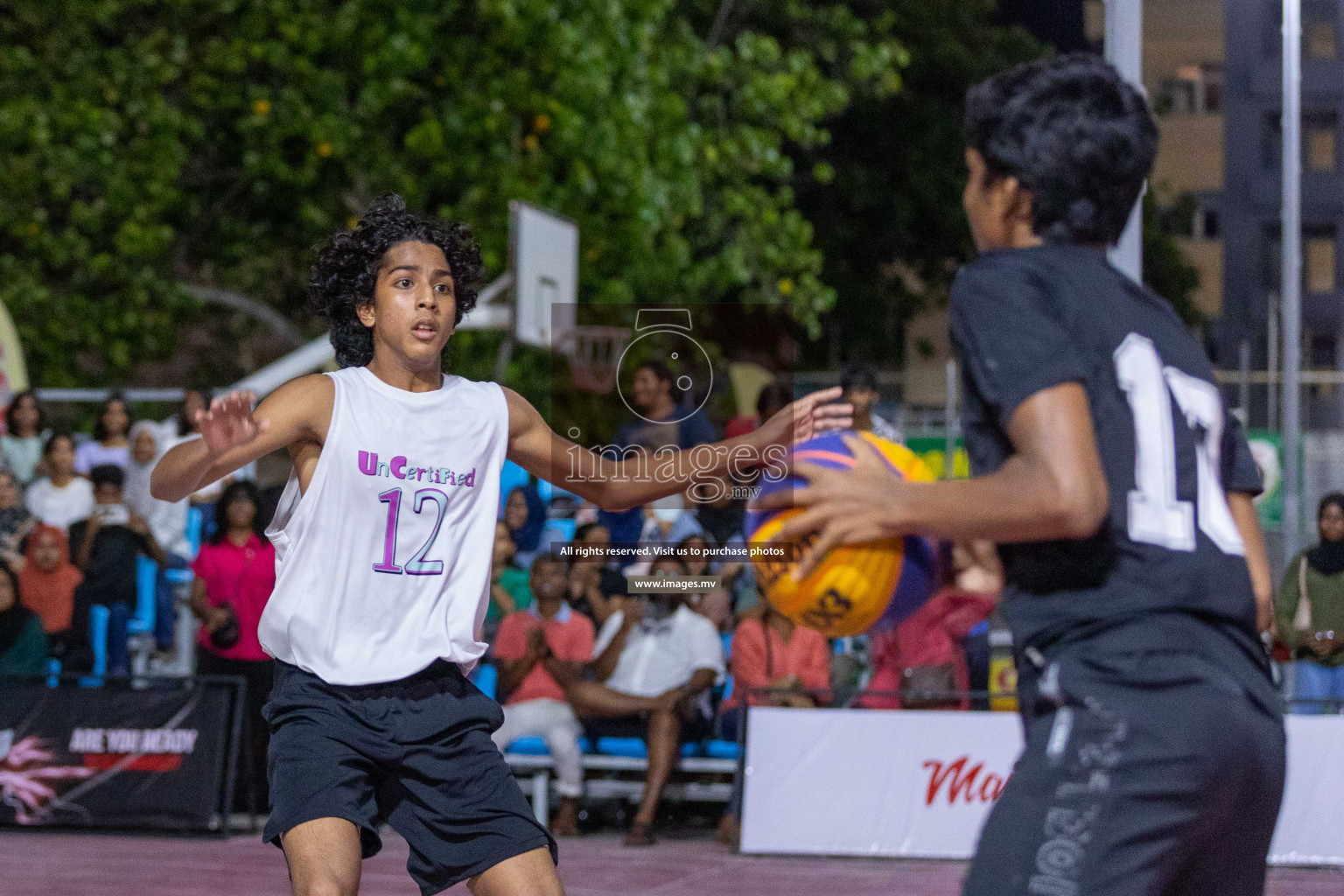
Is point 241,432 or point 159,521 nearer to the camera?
point 241,432

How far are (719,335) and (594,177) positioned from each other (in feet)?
8.07


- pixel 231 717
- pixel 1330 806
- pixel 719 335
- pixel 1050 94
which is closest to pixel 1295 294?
pixel 719 335

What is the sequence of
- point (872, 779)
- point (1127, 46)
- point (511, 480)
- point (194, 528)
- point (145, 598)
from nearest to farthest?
point (1127, 46)
point (872, 779)
point (145, 598)
point (511, 480)
point (194, 528)

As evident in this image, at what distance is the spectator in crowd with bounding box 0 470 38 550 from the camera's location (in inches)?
404

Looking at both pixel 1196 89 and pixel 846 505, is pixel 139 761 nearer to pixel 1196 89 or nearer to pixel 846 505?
pixel 846 505

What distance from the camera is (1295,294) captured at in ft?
48.5

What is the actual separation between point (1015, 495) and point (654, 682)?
690 cm

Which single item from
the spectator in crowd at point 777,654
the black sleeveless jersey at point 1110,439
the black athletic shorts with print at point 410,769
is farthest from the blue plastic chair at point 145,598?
the black sleeveless jersey at point 1110,439

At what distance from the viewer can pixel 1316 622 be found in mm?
9391

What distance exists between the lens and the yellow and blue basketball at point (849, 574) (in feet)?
9.80

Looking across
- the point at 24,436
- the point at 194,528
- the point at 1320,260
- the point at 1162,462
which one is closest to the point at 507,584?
the point at 194,528

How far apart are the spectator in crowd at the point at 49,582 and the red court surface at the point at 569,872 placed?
57.1 inches

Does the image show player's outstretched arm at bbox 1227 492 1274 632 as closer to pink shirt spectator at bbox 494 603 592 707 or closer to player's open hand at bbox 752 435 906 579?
player's open hand at bbox 752 435 906 579

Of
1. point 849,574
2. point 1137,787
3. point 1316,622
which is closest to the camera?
point 1137,787
